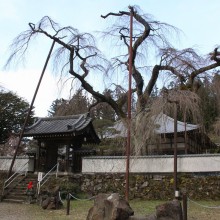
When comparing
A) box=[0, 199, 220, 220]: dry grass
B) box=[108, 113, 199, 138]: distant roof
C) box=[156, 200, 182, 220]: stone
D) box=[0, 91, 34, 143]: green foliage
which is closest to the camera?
box=[156, 200, 182, 220]: stone

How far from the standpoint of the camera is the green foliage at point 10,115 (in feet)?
112

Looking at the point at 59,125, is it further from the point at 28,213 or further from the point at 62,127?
the point at 28,213

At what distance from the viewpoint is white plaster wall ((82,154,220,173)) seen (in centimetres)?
1662

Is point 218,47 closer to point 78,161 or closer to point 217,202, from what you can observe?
point 217,202

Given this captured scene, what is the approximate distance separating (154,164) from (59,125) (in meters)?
6.88

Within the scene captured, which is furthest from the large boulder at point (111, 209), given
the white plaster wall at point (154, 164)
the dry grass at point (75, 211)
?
the white plaster wall at point (154, 164)

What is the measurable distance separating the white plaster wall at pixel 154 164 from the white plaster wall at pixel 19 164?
4.02 metres

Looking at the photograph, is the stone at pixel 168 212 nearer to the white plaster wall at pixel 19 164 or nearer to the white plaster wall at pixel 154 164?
the white plaster wall at pixel 154 164

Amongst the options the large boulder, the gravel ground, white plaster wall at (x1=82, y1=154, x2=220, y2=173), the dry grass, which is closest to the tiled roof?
white plaster wall at (x1=82, y1=154, x2=220, y2=173)

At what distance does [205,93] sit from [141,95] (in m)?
4.07

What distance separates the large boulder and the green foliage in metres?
26.2

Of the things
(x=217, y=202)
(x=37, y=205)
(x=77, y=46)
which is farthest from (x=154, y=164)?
(x=77, y=46)

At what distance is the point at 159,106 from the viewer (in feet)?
47.1

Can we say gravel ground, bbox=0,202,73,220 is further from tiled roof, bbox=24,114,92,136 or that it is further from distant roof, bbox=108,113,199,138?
distant roof, bbox=108,113,199,138
